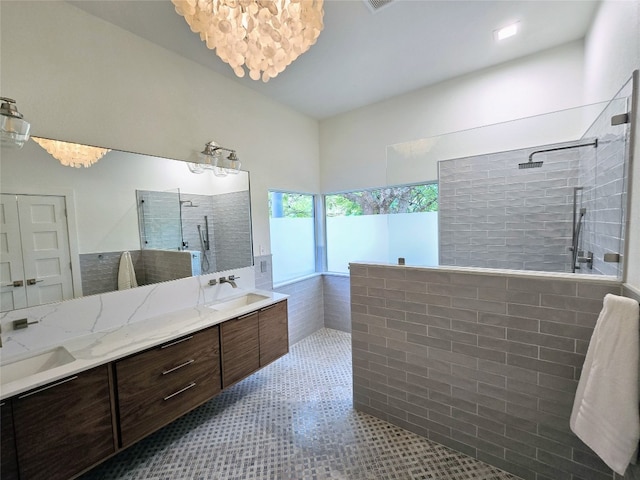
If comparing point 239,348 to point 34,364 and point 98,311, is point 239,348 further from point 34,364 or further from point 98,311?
point 34,364

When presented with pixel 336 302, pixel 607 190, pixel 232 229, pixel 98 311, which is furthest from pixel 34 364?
pixel 607 190

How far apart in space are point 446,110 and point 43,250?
380 centimetres

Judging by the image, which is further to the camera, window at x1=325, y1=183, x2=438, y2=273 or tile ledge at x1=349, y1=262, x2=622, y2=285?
window at x1=325, y1=183, x2=438, y2=273

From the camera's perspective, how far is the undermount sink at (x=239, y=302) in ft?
8.13

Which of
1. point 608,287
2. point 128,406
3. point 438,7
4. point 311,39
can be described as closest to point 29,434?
point 128,406

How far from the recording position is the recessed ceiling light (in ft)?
6.99

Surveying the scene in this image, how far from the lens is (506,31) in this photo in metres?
2.18

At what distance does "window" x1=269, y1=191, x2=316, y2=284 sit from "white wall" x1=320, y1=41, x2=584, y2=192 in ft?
1.69

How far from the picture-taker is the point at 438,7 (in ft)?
6.25

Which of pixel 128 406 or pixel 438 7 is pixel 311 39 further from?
pixel 128 406

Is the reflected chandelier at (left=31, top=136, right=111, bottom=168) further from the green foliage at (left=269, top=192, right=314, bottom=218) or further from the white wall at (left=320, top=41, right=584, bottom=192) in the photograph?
the white wall at (left=320, top=41, right=584, bottom=192)

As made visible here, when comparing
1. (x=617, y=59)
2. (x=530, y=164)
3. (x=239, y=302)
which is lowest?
(x=239, y=302)

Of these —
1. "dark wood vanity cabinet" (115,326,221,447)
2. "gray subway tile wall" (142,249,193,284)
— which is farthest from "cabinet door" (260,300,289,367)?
"gray subway tile wall" (142,249,193,284)

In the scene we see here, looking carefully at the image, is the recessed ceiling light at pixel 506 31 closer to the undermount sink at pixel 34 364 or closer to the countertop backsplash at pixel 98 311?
the countertop backsplash at pixel 98 311
